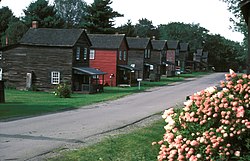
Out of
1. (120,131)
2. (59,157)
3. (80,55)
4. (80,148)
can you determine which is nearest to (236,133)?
(59,157)

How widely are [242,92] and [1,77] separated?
4373cm

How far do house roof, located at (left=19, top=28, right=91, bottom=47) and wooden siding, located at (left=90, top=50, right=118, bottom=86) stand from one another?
1040 centimetres

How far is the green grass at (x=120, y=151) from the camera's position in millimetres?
11016

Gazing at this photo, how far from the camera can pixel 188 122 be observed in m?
7.30

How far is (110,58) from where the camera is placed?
192 ft

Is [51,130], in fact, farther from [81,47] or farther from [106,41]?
[106,41]

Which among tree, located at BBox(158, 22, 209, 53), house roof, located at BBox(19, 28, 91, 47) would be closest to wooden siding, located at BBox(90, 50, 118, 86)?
house roof, located at BBox(19, 28, 91, 47)

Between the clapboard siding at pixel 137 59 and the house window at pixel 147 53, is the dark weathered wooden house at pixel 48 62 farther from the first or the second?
the house window at pixel 147 53

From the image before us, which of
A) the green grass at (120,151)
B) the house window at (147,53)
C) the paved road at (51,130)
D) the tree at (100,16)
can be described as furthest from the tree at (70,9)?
the green grass at (120,151)

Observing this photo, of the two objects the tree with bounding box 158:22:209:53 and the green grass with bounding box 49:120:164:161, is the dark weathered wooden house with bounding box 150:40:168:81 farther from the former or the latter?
the green grass with bounding box 49:120:164:161

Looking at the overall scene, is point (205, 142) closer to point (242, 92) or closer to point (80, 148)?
point (242, 92)

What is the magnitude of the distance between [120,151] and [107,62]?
46921mm

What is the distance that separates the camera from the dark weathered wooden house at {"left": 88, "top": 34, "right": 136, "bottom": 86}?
191 ft

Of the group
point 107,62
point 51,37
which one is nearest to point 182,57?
point 107,62
